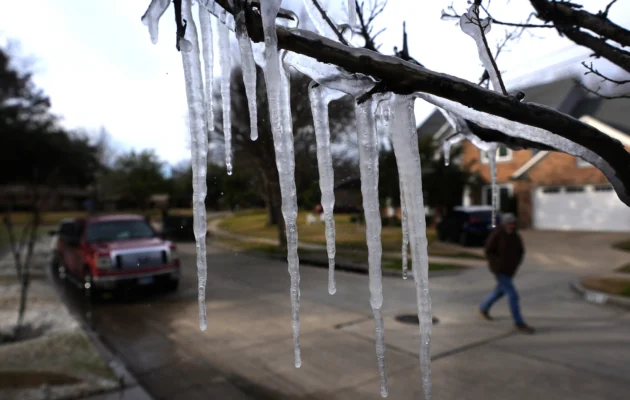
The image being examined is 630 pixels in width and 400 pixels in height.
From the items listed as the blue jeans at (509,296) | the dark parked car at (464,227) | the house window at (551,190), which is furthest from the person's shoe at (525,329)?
the house window at (551,190)

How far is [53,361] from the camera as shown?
4.91 m

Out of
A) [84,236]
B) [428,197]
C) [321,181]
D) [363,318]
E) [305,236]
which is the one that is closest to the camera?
[321,181]

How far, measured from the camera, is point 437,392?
391 cm

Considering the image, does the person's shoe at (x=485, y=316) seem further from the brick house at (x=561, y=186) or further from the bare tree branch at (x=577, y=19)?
the brick house at (x=561, y=186)

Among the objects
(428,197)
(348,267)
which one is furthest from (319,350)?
(428,197)

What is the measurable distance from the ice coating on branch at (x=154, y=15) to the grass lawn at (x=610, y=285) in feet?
26.3

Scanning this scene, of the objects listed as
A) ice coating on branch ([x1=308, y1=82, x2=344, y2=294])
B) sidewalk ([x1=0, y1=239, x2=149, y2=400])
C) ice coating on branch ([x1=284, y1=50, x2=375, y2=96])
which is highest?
ice coating on branch ([x1=284, y1=50, x2=375, y2=96])

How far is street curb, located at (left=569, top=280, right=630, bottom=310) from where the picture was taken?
23.8 ft

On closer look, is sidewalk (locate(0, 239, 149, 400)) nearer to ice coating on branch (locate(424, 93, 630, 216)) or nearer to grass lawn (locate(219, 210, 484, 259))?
grass lawn (locate(219, 210, 484, 259))

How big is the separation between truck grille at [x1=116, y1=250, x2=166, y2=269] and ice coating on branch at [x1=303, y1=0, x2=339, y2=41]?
19.9 ft

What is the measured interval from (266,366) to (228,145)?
3.01 meters

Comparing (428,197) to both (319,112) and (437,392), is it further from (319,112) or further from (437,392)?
(319,112)

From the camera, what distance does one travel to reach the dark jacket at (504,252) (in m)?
6.29

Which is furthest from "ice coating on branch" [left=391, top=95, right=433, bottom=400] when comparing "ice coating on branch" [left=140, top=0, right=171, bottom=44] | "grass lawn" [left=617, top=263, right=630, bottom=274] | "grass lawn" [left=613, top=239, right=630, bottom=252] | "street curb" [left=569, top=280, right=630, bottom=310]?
"grass lawn" [left=613, top=239, right=630, bottom=252]
